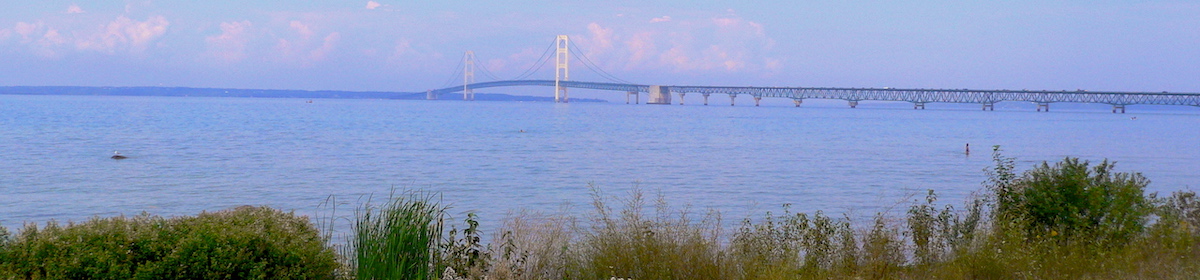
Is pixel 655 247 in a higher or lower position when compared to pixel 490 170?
higher

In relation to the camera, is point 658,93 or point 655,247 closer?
point 655,247

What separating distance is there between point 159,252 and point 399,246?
3.91 feet

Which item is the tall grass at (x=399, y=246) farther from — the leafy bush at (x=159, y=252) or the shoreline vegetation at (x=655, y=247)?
the leafy bush at (x=159, y=252)

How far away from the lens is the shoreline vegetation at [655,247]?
4.50 m

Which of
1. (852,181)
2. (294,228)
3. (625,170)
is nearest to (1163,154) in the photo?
(852,181)

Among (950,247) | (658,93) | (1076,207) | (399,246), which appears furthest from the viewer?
(658,93)

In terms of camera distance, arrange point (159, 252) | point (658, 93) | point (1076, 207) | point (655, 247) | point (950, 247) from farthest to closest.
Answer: point (658, 93) → point (950, 247) → point (1076, 207) → point (655, 247) → point (159, 252)

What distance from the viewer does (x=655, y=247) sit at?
232 inches

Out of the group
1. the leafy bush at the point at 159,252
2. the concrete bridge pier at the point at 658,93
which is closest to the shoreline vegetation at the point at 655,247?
the leafy bush at the point at 159,252

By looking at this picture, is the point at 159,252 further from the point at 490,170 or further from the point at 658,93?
the point at 658,93

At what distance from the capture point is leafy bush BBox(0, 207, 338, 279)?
4.39m

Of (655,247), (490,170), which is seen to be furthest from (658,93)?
(655,247)

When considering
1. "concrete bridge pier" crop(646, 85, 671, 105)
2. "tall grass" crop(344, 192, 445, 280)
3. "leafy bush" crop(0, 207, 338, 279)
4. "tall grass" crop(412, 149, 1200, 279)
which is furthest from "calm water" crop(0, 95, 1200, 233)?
"concrete bridge pier" crop(646, 85, 671, 105)

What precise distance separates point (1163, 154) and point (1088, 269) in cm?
3123
